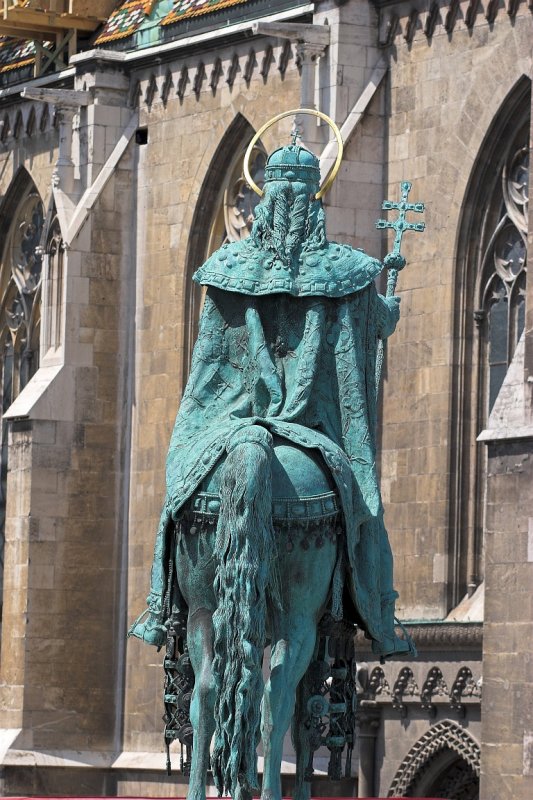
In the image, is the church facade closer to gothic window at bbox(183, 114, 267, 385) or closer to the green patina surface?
gothic window at bbox(183, 114, 267, 385)

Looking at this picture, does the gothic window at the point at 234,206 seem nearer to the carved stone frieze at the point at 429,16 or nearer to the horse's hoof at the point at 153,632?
the carved stone frieze at the point at 429,16

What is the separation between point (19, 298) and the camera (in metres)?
37.5

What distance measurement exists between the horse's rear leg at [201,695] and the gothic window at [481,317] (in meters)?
16.1

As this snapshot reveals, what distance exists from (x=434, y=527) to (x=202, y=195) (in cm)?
601

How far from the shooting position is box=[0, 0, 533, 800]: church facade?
2712 centimetres

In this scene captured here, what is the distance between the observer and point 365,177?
29.1 meters

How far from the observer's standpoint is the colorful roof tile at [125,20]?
→ 112 feet

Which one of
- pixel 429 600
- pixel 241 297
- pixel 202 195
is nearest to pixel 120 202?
pixel 202 195

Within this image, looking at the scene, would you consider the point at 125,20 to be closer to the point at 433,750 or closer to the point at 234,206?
the point at 234,206

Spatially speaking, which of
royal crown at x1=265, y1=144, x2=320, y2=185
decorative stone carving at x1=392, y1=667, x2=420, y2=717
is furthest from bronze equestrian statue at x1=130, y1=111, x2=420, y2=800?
decorative stone carving at x1=392, y1=667, x2=420, y2=717

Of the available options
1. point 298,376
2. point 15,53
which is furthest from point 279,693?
point 15,53

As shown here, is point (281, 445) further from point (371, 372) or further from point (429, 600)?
point (429, 600)

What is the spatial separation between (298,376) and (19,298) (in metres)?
25.7

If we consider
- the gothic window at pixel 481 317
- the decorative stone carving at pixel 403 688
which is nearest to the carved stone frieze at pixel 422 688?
the decorative stone carving at pixel 403 688
